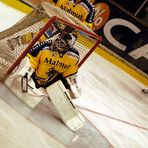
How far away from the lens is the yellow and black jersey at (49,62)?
2713 millimetres

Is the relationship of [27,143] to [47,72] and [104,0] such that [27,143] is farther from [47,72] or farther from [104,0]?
[104,0]

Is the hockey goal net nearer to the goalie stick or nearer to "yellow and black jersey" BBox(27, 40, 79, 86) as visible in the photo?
"yellow and black jersey" BBox(27, 40, 79, 86)

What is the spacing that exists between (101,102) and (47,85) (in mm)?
1076

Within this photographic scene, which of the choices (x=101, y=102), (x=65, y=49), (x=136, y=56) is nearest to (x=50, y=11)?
(x=65, y=49)

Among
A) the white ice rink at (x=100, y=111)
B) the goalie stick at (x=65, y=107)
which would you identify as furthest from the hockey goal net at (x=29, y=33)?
the goalie stick at (x=65, y=107)

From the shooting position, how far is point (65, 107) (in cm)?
264

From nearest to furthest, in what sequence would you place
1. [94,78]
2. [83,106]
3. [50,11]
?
[50,11]
[83,106]
[94,78]

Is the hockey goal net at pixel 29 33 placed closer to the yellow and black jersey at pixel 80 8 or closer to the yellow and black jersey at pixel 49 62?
the yellow and black jersey at pixel 49 62

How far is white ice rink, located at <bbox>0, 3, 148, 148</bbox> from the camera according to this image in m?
2.23

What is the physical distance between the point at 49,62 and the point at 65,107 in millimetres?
427

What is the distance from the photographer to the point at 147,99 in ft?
15.8

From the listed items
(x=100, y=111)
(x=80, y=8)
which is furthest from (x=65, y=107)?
(x=80, y=8)

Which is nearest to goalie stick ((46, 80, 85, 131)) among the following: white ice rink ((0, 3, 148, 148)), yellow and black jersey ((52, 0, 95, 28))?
white ice rink ((0, 3, 148, 148))

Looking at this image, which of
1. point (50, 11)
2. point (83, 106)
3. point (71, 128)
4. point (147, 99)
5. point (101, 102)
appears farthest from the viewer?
point (147, 99)
